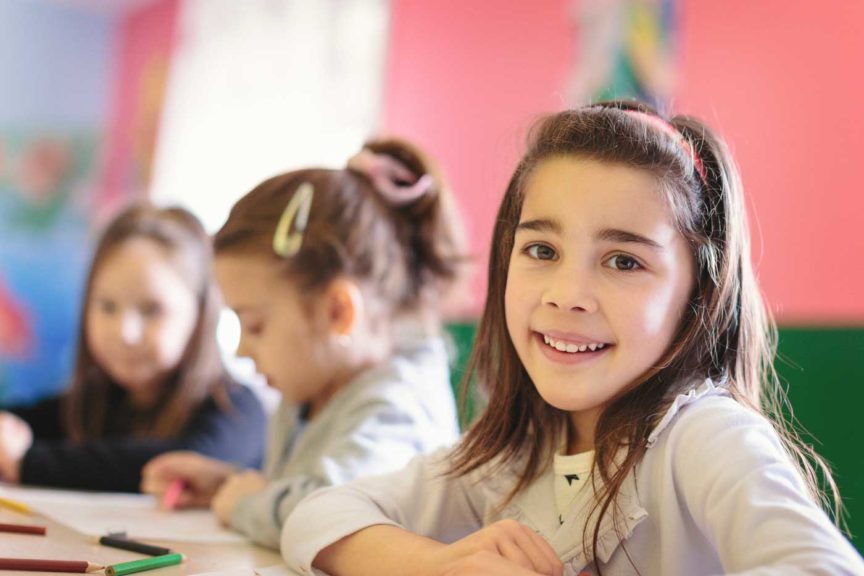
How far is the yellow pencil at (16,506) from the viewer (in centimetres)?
105

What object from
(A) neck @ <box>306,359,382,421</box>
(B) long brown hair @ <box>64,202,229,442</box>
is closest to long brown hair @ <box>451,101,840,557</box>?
(A) neck @ <box>306,359,382,421</box>

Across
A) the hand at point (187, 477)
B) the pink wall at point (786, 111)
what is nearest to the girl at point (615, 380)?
the hand at point (187, 477)

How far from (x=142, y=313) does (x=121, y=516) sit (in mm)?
638

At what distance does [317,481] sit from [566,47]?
1.50 meters

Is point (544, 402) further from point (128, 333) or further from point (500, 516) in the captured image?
point (128, 333)

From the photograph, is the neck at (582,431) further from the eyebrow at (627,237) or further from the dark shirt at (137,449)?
the dark shirt at (137,449)

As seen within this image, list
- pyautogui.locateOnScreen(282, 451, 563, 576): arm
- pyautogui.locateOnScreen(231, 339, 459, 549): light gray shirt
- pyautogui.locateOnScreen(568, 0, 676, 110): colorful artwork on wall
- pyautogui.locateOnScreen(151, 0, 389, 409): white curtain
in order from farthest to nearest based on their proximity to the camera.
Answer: pyautogui.locateOnScreen(151, 0, 389, 409): white curtain < pyautogui.locateOnScreen(568, 0, 676, 110): colorful artwork on wall < pyautogui.locateOnScreen(231, 339, 459, 549): light gray shirt < pyautogui.locateOnScreen(282, 451, 563, 576): arm

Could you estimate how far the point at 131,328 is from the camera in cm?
166

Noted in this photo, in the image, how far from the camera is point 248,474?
1.22 metres

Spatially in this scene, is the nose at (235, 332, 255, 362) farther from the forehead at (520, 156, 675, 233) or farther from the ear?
the forehead at (520, 156, 675, 233)

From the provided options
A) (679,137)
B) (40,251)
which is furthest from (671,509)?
(40,251)

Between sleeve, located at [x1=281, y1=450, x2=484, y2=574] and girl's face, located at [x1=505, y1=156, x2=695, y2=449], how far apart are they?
167 millimetres

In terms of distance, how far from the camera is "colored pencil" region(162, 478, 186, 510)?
1222 mm

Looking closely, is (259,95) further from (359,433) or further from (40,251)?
(359,433)
